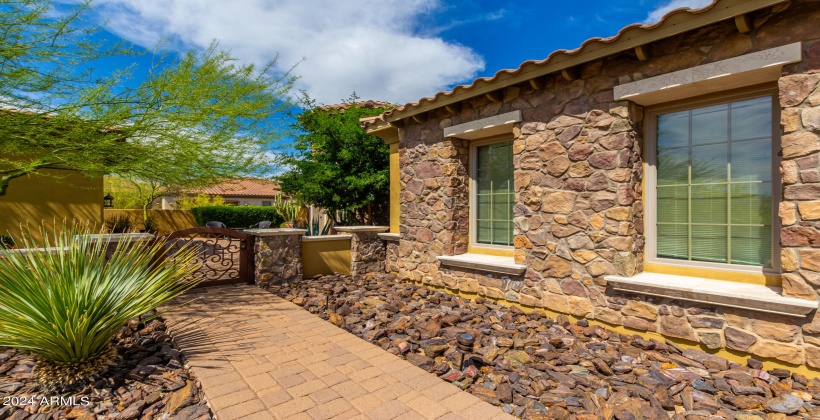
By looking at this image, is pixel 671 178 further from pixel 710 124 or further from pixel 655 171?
pixel 710 124

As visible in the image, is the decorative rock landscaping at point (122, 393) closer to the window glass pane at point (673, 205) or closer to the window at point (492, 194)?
the window at point (492, 194)

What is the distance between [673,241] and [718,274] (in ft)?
1.65

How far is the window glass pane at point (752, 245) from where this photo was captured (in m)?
3.40

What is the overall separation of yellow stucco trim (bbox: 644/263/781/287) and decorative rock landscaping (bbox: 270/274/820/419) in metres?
0.73

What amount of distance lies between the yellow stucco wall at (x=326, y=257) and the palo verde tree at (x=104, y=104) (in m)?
2.23

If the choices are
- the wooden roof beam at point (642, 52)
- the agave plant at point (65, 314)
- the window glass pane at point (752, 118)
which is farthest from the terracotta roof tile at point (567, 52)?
the agave plant at point (65, 314)

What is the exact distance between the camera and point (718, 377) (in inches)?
120

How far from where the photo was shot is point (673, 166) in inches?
157

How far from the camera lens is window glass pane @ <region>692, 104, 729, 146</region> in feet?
11.9

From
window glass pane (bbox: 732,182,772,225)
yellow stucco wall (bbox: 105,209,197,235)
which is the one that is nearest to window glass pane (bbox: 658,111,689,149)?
window glass pane (bbox: 732,182,772,225)

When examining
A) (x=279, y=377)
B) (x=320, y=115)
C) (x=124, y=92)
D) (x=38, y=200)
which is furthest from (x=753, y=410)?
(x=38, y=200)

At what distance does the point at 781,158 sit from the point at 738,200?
0.49 m

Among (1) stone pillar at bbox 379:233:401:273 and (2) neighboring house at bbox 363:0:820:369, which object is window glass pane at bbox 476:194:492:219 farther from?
(1) stone pillar at bbox 379:233:401:273

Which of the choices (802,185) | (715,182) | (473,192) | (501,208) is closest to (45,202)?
(473,192)
